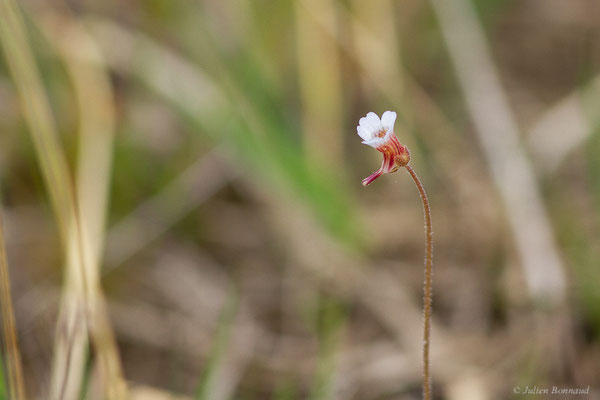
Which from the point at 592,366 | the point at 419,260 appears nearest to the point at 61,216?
the point at 419,260

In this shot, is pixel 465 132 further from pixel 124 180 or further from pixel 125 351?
pixel 125 351

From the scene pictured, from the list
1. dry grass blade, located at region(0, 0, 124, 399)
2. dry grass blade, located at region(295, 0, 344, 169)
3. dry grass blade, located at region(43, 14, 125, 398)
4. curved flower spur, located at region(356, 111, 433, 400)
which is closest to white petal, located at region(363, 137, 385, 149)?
curved flower spur, located at region(356, 111, 433, 400)

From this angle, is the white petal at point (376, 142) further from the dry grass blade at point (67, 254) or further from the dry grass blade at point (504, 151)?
the dry grass blade at point (504, 151)

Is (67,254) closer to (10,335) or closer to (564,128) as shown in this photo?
(10,335)

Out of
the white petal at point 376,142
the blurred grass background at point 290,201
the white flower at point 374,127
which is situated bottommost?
the white petal at point 376,142

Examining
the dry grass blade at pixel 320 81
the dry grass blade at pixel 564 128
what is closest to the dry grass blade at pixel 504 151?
the dry grass blade at pixel 564 128

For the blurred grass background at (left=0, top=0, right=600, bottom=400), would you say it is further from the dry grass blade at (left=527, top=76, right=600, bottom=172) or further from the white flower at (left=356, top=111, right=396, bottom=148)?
the white flower at (left=356, top=111, right=396, bottom=148)

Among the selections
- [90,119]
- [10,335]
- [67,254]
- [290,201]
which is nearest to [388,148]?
[10,335]
